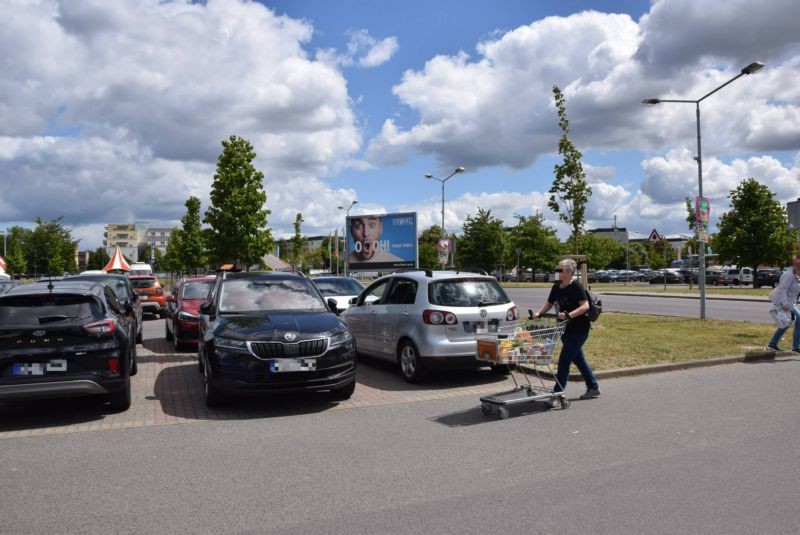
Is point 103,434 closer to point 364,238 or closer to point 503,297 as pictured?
point 503,297

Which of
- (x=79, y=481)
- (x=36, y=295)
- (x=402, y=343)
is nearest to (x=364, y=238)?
(x=402, y=343)

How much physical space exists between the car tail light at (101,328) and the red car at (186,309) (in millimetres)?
4844

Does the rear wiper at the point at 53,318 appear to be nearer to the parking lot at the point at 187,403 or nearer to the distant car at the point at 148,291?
the parking lot at the point at 187,403

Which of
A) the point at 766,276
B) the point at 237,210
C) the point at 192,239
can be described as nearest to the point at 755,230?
the point at 766,276

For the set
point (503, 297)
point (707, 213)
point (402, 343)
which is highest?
point (707, 213)

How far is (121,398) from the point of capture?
7461mm

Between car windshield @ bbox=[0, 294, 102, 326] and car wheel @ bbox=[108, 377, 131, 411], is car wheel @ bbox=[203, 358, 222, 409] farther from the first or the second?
car windshield @ bbox=[0, 294, 102, 326]

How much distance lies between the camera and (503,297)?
9320 millimetres

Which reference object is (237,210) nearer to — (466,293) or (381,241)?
(381,241)

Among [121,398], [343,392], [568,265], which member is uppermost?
[568,265]

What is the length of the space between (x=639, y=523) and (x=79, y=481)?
4.19 metres

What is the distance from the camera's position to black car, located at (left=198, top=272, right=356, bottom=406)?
7273 millimetres

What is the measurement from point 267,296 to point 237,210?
94.9 feet

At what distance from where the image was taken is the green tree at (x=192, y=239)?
58562 mm
